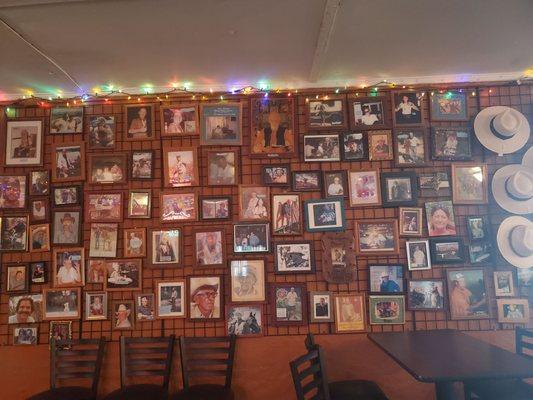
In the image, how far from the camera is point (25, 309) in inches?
136

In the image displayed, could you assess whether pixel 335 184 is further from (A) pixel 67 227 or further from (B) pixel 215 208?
(A) pixel 67 227

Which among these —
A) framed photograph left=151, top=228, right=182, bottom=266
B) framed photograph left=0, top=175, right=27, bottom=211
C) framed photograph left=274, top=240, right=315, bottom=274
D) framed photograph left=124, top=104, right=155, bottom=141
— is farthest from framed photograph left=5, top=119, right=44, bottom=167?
framed photograph left=274, top=240, right=315, bottom=274

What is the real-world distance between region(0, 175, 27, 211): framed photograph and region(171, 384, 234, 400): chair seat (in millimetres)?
2163

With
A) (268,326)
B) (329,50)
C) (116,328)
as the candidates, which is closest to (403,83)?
(329,50)

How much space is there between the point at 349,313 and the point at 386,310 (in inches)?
12.4

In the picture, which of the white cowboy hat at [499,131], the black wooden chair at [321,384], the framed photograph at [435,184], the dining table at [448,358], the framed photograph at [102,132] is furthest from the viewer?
the framed photograph at [102,132]

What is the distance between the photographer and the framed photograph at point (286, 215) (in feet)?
11.3

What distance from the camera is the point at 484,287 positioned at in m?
3.38

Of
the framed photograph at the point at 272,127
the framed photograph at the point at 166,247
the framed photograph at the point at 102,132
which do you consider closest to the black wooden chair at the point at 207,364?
the framed photograph at the point at 166,247

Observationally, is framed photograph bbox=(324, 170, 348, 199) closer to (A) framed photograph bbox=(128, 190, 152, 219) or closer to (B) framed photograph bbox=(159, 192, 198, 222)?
(B) framed photograph bbox=(159, 192, 198, 222)

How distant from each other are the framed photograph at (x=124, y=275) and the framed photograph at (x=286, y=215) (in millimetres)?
1237

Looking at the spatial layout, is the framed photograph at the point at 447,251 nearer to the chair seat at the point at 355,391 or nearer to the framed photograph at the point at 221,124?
the chair seat at the point at 355,391

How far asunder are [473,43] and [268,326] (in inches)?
108

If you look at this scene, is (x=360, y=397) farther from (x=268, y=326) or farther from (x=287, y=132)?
(x=287, y=132)
